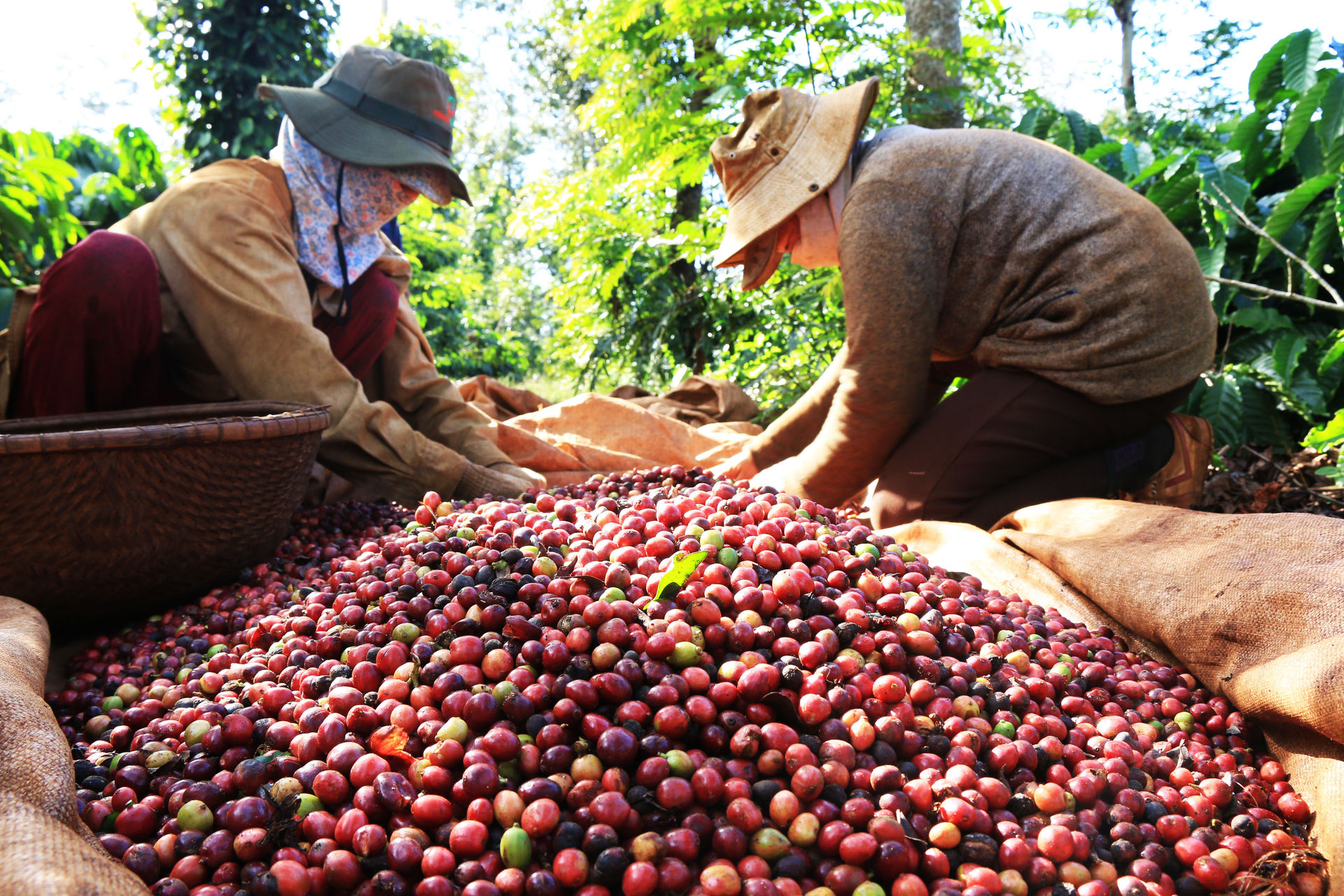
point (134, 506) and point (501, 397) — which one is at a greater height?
point (134, 506)

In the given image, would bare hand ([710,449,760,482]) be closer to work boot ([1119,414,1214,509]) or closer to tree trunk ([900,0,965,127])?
work boot ([1119,414,1214,509])

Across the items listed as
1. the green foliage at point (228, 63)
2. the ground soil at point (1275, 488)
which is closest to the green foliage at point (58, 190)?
the green foliage at point (228, 63)

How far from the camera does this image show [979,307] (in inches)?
92.2

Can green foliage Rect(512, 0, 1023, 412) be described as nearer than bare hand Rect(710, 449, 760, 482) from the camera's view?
No

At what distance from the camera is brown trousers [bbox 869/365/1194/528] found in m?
2.32

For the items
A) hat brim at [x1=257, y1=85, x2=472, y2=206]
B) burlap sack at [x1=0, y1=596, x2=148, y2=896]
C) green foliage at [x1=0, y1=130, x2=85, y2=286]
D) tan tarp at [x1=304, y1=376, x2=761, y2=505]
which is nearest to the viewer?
burlap sack at [x1=0, y1=596, x2=148, y2=896]

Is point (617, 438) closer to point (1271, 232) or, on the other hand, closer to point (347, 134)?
point (347, 134)

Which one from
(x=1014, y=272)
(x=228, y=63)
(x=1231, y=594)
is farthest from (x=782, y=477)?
(x=228, y=63)

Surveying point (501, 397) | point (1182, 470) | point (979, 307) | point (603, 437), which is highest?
point (979, 307)

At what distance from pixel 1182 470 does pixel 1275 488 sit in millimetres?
759

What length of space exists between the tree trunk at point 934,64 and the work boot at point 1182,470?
2.42 meters

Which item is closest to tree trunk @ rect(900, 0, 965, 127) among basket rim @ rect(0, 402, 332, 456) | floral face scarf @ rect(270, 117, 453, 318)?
floral face scarf @ rect(270, 117, 453, 318)

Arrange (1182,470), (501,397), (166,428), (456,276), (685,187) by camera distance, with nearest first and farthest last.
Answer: (166,428), (1182,470), (501,397), (685,187), (456,276)

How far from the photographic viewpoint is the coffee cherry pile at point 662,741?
37.6 inches
